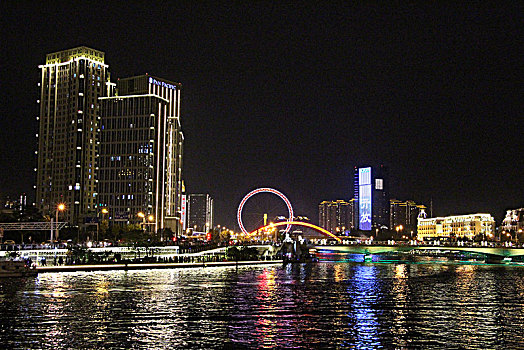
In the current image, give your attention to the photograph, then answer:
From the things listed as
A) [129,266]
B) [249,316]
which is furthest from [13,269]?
[249,316]

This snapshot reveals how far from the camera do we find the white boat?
86.6 meters

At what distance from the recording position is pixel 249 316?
4941cm

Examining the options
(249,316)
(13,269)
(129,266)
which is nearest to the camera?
(249,316)

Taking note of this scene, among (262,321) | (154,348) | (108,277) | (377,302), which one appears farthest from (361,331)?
(108,277)

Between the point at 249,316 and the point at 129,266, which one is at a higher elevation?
the point at 249,316

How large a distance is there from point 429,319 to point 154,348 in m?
25.8

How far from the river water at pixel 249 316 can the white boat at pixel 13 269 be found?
24.7 ft

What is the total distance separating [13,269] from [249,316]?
174 feet

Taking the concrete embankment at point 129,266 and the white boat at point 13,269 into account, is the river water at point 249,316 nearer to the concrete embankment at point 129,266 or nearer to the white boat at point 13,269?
the white boat at point 13,269

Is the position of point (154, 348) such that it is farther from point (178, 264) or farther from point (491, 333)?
point (178, 264)

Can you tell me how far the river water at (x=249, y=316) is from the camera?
3803 centimetres

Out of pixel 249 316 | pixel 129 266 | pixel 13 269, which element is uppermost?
pixel 13 269

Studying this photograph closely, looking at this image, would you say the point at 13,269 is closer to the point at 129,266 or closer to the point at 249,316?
the point at 129,266

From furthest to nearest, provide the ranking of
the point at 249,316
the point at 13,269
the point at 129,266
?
the point at 129,266
the point at 13,269
the point at 249,316
